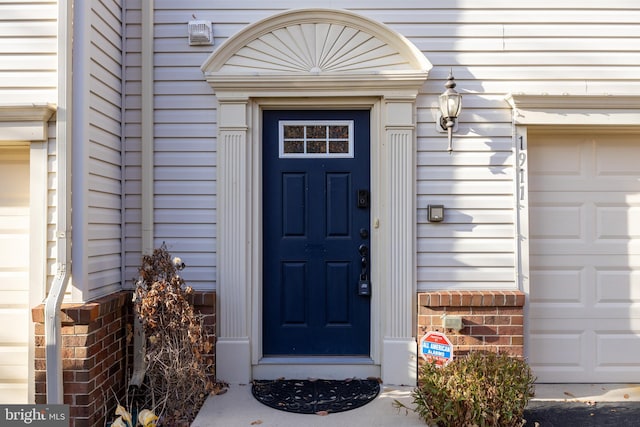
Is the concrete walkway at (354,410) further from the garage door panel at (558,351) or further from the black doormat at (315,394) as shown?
the garage door panel at (558,351)

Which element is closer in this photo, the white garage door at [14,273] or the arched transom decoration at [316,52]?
the white garage door at [14,273]

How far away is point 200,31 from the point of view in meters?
3.45

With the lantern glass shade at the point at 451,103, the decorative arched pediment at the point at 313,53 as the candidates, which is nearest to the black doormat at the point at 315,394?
the lantern glass shade at the point at 451,103

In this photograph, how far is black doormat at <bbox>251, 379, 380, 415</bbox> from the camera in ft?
10.1

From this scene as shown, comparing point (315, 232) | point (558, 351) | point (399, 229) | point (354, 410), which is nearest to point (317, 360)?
point (354, 410)

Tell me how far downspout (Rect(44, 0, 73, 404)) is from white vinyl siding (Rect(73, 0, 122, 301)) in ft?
0.29

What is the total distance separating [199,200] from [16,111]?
4.29 ft

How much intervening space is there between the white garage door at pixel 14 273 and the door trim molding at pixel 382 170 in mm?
1279

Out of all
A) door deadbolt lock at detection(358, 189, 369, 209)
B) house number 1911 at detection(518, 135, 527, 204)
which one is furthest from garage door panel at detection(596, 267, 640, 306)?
door deadbolt lock at detection(358, 189, 369, 209)

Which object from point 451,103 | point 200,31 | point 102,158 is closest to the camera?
point 102,158

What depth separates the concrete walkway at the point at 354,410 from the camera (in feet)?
9.51

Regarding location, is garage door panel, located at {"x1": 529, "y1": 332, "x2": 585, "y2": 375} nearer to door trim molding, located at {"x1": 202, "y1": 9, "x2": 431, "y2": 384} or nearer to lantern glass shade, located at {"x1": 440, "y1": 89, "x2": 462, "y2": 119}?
door trim molding, located at {"x1": 202, "y1": 9, "x2": 431, "y2": 384}

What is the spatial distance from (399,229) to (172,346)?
184 cm

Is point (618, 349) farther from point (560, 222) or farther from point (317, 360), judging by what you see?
point (317, 360)
